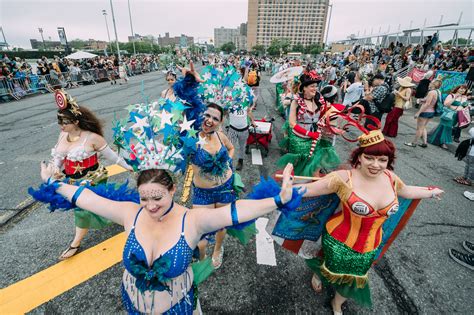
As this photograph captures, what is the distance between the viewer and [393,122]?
26.8 ft

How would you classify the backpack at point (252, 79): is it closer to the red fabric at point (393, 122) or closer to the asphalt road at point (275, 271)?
the red fabric at point (393, 122)

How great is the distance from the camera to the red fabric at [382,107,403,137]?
26.2ft

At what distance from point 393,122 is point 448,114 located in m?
1.45

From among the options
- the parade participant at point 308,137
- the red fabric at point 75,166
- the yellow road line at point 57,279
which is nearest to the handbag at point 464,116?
the parade participant at point 308,137

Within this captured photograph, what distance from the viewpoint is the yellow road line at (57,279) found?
2500 mm

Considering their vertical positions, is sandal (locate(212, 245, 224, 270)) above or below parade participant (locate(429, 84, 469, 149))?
below

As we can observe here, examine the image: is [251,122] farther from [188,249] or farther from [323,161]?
[188,249]

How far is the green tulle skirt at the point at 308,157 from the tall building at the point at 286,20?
466 feet

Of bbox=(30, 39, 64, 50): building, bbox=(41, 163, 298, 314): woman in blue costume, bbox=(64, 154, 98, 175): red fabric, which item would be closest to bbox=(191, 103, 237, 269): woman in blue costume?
bbox=(41, 163, 298, 314): woman in blue costume

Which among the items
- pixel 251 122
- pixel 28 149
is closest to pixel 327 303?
pixel 251 122

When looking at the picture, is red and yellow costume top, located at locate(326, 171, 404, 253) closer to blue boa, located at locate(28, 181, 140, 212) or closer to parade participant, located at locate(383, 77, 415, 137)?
blue boa, located at locate(28, 181, 140, 212)

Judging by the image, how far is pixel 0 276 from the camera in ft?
9.19

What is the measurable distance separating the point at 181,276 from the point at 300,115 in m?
3.22

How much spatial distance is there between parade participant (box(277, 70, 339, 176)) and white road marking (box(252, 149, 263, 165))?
5.74 feet
